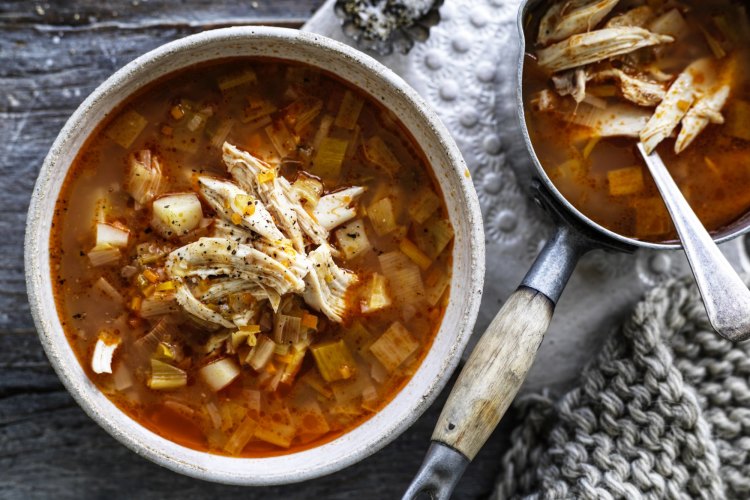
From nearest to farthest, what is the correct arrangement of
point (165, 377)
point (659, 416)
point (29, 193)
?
point (165, 377) < point (659, 416) < point (29, 193)

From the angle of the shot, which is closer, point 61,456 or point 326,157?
point 326,157

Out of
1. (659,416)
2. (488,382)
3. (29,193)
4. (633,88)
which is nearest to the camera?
(488,382)

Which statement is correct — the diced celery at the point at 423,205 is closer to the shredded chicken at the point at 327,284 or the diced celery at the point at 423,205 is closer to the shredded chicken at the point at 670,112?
the shredded chicken at the point at 327,284

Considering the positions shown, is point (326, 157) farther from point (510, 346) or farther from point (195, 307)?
point (510, 346)

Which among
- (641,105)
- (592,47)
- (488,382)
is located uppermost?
(592,47)

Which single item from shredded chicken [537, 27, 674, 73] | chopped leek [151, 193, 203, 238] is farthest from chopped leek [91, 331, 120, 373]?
shredded chicken [537, 27, 674, 73]

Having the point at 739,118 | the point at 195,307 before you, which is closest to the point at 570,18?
the point at 739,118

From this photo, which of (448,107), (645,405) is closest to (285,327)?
(448,107)
